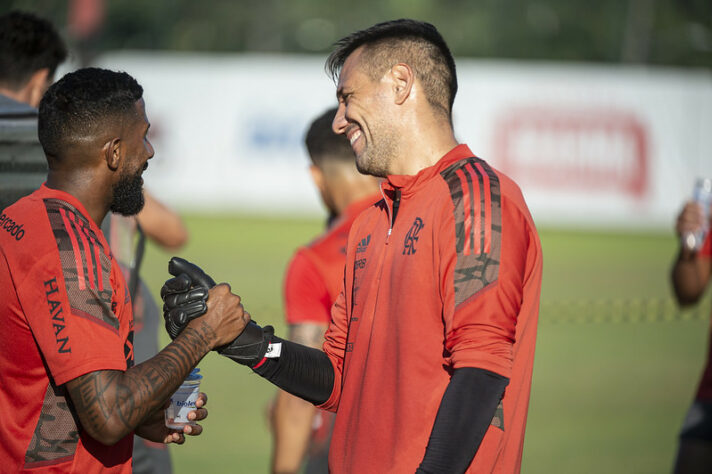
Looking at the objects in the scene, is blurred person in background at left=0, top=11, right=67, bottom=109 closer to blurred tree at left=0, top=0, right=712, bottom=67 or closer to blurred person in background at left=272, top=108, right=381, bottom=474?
blurred person in background at left=272, top=108, right=381, bottom=474

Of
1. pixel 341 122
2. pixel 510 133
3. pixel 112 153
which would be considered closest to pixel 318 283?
pixel 341 122

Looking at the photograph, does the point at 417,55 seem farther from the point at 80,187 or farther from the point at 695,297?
the point at 695,297

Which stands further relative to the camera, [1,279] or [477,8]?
[477,8]

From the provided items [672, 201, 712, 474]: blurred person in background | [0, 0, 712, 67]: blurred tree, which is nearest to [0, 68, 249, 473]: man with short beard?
[672, 201, 712, 474]: blurred person in background

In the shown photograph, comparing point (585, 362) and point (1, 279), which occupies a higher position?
point (1, 279)

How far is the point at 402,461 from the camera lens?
2.77 metres

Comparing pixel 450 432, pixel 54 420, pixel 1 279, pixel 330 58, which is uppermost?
pixel 330 58

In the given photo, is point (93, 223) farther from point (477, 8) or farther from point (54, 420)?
point (477, 8)

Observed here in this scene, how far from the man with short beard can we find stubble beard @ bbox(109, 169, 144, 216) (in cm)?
5

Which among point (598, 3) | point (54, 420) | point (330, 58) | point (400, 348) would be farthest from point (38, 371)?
point (598, 3)

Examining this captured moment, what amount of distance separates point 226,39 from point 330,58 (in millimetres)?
38656

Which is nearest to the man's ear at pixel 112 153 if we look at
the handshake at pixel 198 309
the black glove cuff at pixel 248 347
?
the handshake at pixel 198 309

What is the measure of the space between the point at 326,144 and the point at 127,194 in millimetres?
1964

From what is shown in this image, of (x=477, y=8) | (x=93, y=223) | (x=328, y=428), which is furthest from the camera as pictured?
(x=477, y=8)
